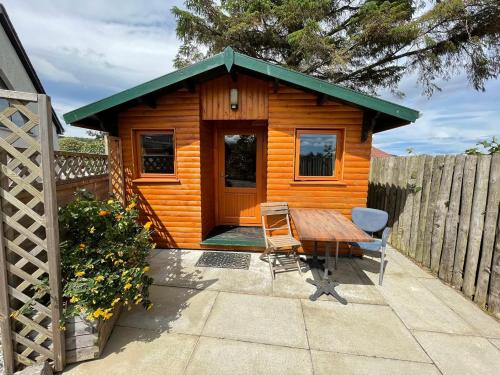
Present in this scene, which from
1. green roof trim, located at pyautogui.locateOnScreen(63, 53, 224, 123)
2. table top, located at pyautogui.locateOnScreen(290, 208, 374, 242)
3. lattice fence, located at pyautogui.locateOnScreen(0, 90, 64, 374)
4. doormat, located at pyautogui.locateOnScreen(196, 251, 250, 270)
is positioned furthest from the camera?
doormat, located at pyautogui.locateOnScreen(196, 251, 250, 270)

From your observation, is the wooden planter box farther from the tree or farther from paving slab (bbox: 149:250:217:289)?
the tree

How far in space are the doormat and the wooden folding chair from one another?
39cm

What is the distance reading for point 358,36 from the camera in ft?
19.8

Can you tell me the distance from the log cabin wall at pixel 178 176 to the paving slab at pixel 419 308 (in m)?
3.40

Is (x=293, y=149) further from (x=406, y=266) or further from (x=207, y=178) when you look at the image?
(x=406, y=266)

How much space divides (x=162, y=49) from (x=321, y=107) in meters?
7.43

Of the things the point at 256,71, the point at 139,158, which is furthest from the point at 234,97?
the point at 139,158

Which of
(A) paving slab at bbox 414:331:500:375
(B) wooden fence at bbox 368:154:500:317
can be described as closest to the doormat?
(A) paving slab at bbox 414:331:500:375

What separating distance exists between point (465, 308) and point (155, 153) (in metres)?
5.38

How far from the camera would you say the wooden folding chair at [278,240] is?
3635mm

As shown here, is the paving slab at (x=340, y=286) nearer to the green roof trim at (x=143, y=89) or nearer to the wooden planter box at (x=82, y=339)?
the wooden planter box at (x=82, y=339)

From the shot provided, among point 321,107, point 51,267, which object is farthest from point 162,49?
point 51,267

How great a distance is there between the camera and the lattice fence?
177cm

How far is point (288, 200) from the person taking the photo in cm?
426
